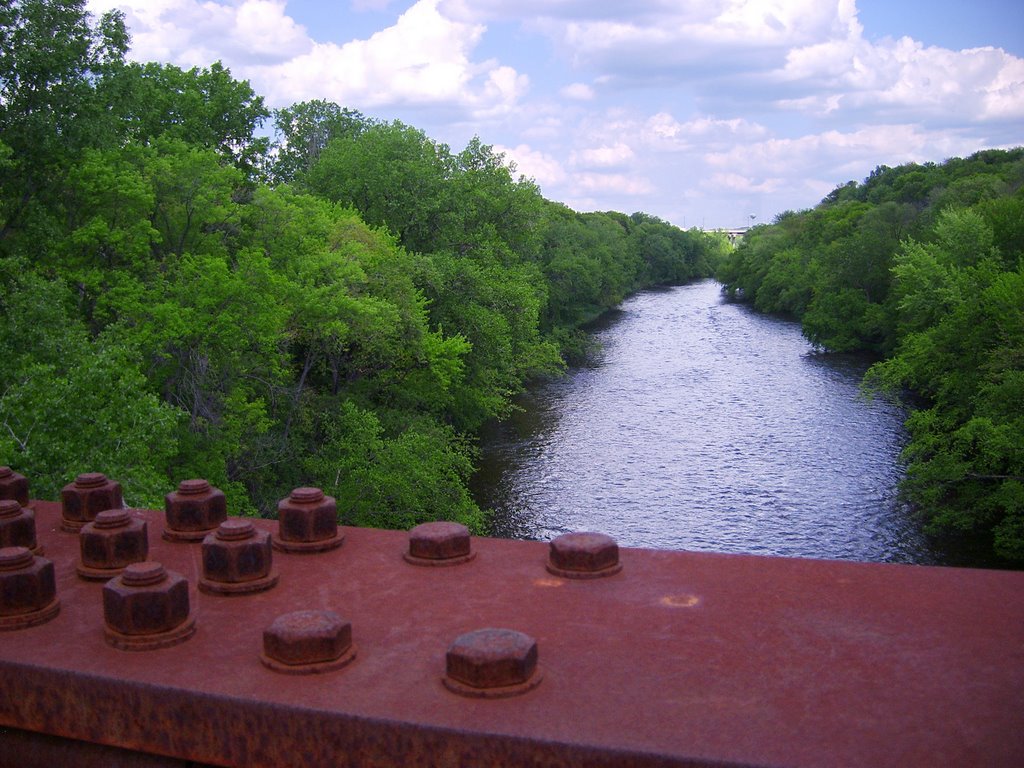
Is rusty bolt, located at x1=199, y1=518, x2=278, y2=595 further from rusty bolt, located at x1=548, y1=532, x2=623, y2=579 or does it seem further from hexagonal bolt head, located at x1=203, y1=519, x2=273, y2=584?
rusty bolt, located at x1=548, y1=532, x2=623, y2=579

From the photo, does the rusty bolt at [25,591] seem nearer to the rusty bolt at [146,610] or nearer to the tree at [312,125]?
the rusty bolt at [146,610]

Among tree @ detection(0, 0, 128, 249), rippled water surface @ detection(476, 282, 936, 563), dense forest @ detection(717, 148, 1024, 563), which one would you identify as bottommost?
rippled water surface @ detection(476, 282, 936, 563)

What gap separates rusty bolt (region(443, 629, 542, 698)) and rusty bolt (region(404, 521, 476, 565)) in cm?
85

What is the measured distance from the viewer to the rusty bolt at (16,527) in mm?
3246

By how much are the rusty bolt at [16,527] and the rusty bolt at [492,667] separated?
1854mm

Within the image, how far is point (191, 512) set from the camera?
11.6 ft

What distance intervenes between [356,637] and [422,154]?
32743 mm

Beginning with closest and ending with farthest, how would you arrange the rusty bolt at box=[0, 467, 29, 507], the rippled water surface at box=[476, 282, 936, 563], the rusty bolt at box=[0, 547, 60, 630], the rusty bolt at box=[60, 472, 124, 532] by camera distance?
1. the rusty bolt at box=[0, 547, 60, 630]
2. the rusty bolt at box=[60, 472, 124, 532]
3. the rusty bolt at box=[0, 467, 29, 507]
4. the rippled water surface at box=[476, 282, 936, 563]

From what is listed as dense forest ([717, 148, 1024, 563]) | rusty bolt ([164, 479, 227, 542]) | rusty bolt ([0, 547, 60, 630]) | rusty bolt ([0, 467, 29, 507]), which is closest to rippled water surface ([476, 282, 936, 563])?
dense forest ([717, 148, 1024, 563])

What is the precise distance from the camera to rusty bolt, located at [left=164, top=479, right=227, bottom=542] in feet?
11.5

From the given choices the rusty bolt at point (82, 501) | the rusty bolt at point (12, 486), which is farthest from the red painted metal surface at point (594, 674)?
the rusty bolt at point (12, 486)

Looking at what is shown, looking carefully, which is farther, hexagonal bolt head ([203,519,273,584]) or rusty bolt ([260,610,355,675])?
hexagonal bolt head ([203,519,273,584])

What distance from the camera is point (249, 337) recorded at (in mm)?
20297

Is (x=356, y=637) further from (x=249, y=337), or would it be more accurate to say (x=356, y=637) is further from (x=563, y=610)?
(x=249, y=337)
